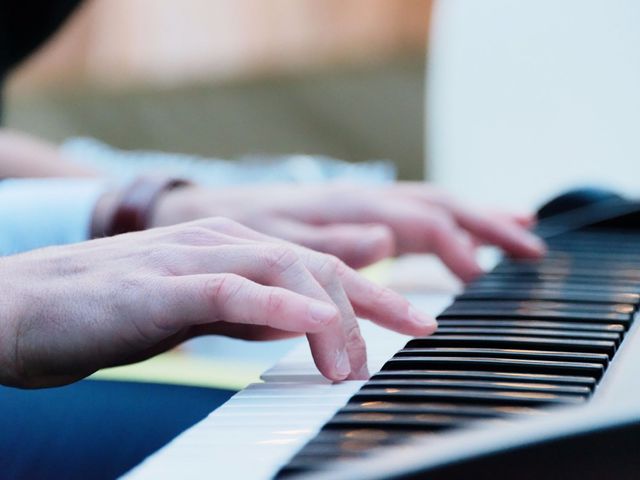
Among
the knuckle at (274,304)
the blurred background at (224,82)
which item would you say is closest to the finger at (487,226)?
the knuckle at (274,304)

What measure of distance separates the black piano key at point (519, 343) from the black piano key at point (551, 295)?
0.16 metres

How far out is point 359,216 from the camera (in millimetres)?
1061

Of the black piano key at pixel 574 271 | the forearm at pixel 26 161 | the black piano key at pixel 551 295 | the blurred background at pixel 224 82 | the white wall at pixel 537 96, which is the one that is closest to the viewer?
the black piano key at pixel 551 295

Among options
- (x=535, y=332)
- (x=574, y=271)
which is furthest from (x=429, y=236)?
(x=535, y=332)

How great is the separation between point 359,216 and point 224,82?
1.64 meters

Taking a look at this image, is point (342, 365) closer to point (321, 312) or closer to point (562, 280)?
point (321, 312)

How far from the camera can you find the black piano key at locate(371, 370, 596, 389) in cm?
52

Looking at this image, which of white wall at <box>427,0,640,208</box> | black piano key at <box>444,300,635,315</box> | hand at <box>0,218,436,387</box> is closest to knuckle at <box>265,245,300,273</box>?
hand at <box>0,218,436,387</box>

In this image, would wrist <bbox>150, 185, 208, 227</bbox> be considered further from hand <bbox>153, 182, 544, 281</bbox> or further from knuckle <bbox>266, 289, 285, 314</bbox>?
knuckle <bbox>266, 289, 285, 314</bbox>

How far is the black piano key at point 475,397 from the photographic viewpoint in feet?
1.59

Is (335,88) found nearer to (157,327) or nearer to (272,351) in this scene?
(272,351)

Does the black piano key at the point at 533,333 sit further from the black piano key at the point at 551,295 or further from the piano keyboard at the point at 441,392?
the black piano key at the point at 551,295

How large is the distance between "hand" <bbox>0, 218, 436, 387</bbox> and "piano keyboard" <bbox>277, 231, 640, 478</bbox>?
0.05 m

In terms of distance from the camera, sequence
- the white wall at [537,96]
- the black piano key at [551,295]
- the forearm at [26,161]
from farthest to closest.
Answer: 1. the white wall at [537,96]
2. the forearm at [26,161]
3. the black piano key at [551,295]
